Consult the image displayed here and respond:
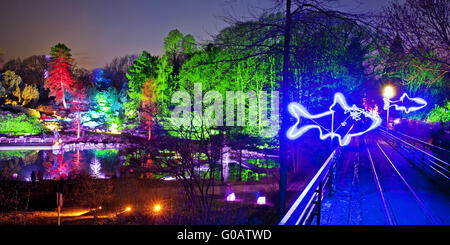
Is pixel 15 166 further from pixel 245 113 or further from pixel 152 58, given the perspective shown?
pixel 152 58

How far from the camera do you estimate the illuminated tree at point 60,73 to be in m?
55.2

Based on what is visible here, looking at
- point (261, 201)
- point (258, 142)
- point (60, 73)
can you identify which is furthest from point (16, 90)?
point (261, 201)

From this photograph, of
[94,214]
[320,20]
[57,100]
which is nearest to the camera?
[320,20]

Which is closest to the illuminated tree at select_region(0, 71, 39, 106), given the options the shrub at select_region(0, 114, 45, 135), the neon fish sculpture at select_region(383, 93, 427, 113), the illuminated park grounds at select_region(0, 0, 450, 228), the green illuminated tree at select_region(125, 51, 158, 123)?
the illuminated park grounds at select_region(0, 0, 450, 228)

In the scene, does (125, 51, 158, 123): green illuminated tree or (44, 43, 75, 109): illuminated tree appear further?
(44, 43, 75, 109): illuminated tree

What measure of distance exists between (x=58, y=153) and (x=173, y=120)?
12178mm

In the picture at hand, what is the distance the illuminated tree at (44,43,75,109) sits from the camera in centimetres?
5525

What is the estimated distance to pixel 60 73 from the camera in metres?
55.7

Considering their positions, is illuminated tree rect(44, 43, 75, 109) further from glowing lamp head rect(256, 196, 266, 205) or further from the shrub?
glowing lamp head rect(256, 196, 266, 205)

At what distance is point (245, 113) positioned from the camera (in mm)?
32781

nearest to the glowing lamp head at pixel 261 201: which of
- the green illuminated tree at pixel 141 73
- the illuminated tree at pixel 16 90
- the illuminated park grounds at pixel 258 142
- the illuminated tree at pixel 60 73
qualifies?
the illuminated park grounds at pixel 258 142

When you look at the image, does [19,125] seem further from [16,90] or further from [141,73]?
[141,73]

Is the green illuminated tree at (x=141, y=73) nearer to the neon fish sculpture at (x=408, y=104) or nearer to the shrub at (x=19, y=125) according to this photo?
the shrub at (x=19, y=125)
